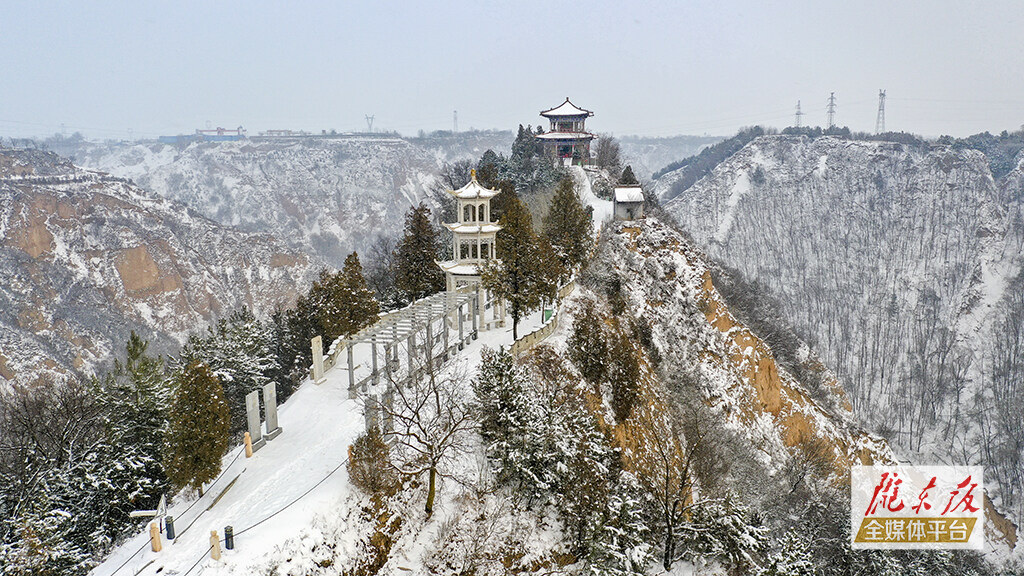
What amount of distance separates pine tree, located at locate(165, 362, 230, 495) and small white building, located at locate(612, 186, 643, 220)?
1427 inches

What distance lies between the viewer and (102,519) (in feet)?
64.7

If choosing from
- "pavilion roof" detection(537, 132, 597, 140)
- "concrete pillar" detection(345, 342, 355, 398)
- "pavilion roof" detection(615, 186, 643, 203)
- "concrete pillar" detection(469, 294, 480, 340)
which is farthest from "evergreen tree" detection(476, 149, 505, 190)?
"concrete pillar" detection(345, 342, 355, 398)

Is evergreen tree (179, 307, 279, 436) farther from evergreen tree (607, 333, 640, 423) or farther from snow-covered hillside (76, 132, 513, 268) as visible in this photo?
snow-covered hillside (76, 132, 513, 268)

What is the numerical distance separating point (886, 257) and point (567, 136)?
231ft

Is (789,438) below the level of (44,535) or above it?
below

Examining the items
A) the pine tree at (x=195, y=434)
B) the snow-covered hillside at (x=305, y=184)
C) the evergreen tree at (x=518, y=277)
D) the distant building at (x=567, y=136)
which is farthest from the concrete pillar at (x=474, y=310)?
the snow-covered hillside at (x=305, y=184)

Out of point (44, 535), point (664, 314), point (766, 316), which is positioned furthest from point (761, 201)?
point (44, 535)

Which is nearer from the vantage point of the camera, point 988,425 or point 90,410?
point 90,410

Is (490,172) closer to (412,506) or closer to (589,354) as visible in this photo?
(589,354)

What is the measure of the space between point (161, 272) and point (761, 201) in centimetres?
10373

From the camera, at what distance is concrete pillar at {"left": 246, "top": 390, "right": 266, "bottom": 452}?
2045 cm

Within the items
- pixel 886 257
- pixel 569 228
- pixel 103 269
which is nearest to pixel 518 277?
pixel 569 228

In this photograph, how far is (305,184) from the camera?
543ft

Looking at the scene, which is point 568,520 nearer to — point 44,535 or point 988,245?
point 44,535
